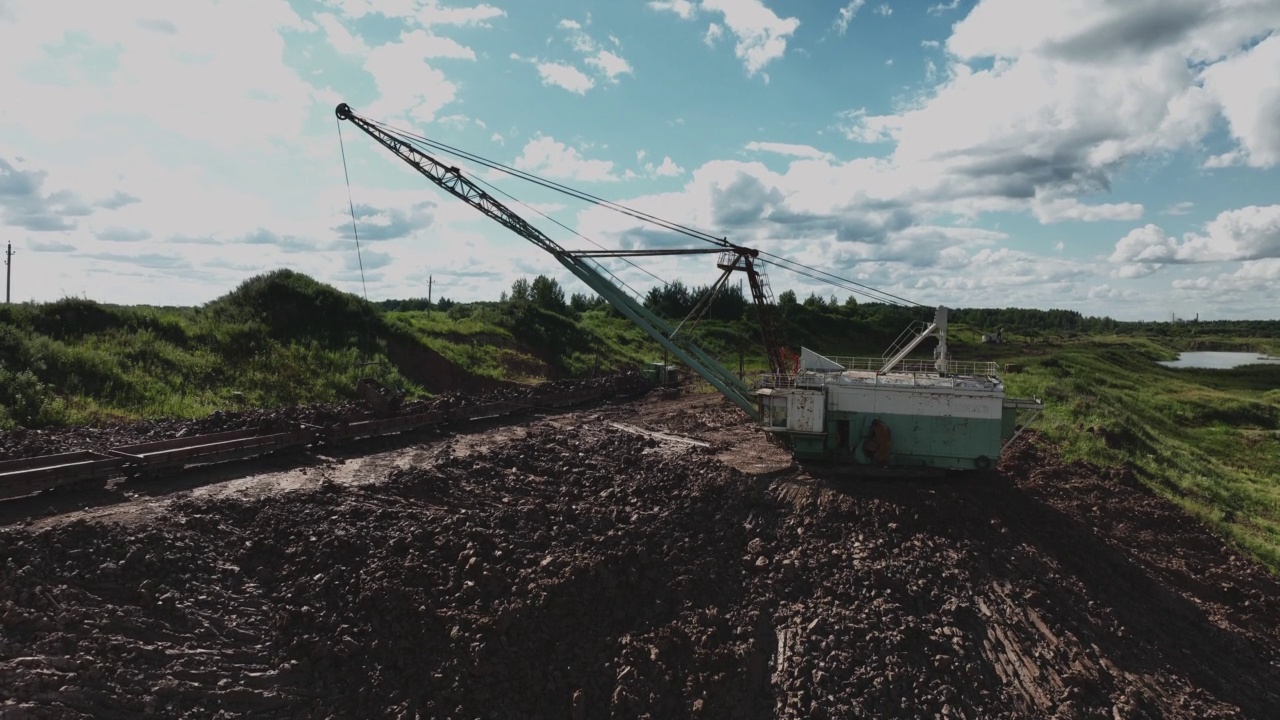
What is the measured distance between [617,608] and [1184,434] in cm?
3428

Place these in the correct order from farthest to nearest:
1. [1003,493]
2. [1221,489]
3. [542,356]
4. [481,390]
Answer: [542,356] < [481,390] < [1221,489] < [1003,493]

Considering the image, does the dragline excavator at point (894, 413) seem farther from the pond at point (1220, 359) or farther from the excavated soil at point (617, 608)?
the pond at point (1220, 359)

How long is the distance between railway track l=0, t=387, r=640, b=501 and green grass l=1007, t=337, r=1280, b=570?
1602cm

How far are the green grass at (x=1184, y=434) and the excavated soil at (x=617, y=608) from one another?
19.0ft

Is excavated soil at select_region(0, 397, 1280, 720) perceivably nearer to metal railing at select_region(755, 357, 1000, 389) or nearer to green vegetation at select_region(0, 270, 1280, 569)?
metal railing at select_region(755, 357, 1000, 389)

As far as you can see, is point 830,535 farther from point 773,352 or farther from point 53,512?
point 53,512

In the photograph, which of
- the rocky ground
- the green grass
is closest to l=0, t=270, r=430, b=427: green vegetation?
the rocky ground

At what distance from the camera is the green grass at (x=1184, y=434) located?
17.2 meters

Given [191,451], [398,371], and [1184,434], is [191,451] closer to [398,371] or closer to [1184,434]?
[398,371]

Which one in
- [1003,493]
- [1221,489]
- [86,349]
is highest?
[86,349]

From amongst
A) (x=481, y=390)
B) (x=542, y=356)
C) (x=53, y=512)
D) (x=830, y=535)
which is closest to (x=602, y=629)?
(x=830, y=535)

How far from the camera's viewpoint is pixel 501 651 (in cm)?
775

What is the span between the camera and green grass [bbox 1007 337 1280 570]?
17.2m

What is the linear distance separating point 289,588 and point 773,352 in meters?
11.5
